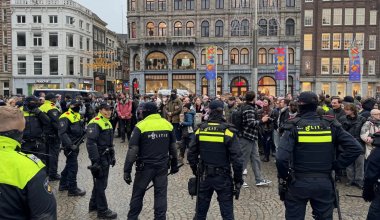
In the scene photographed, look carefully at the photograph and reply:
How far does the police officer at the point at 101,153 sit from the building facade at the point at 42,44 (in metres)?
44.0

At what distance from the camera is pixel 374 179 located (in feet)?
14.6

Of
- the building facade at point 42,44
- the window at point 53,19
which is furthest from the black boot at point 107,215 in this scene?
the window at point 53,19

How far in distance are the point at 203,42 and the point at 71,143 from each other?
1568 inches

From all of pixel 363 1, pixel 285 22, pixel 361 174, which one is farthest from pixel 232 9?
pixel 361 174

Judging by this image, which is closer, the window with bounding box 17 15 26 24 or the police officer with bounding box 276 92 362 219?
the police officer with bounding box 276 92 362 219

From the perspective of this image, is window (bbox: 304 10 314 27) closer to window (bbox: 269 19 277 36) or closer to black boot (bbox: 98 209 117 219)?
window (bbox: 269 19 277 36)

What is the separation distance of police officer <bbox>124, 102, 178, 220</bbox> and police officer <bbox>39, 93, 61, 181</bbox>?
4001mm

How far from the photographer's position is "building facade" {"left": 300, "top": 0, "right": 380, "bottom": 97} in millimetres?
44562

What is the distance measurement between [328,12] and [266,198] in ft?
143

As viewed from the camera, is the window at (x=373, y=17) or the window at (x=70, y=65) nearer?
the window at (x=373, y=17)

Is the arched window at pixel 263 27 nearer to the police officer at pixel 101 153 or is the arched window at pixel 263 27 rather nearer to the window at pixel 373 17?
the window at pixel 373 17

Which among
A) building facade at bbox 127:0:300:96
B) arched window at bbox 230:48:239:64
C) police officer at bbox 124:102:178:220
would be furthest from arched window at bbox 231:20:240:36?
police officer at bbox 124:102:178:220

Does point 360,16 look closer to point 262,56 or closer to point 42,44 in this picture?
point 262,56

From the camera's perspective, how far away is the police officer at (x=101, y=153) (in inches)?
249
